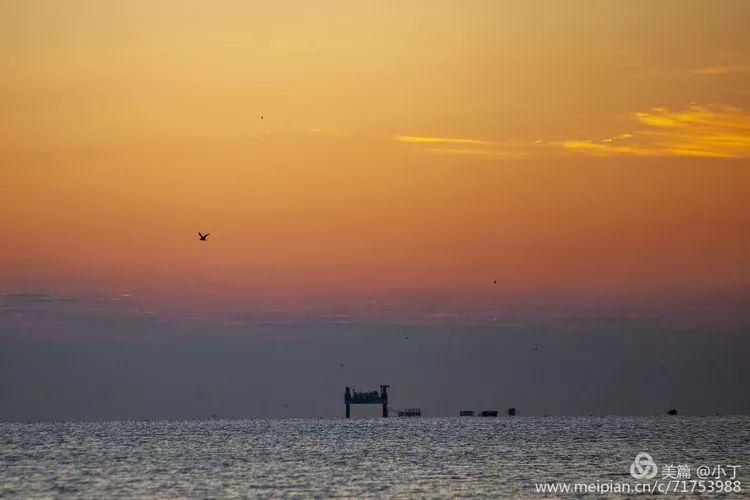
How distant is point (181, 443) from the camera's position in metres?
194

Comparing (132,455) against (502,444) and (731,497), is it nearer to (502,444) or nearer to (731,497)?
(502,444)

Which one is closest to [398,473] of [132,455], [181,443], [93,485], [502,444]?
[93,485]

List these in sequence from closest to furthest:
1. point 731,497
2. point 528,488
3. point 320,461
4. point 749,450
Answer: point 731,497 < point 528,488 < point 320,461 < point 749,450

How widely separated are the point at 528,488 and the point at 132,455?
71287 millimetres

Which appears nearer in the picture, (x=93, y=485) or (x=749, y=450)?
(x=93, y=485)

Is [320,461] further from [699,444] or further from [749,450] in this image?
[699,444]

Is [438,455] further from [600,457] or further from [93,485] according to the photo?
[93,485]

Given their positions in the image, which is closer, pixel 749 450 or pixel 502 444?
pixel 749 450

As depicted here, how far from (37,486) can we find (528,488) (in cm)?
4418

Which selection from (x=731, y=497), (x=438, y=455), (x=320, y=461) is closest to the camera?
(x=731, y=497)

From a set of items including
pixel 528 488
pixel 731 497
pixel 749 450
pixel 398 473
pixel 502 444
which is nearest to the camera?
pixel 731 497

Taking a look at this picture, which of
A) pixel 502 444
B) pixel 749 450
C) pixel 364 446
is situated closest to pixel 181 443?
pixel 364 446

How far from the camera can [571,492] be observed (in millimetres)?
94938

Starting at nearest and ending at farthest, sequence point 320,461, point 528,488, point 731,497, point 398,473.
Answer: point 731,497 → point 528,488 → point 398,473 → point 320,461
